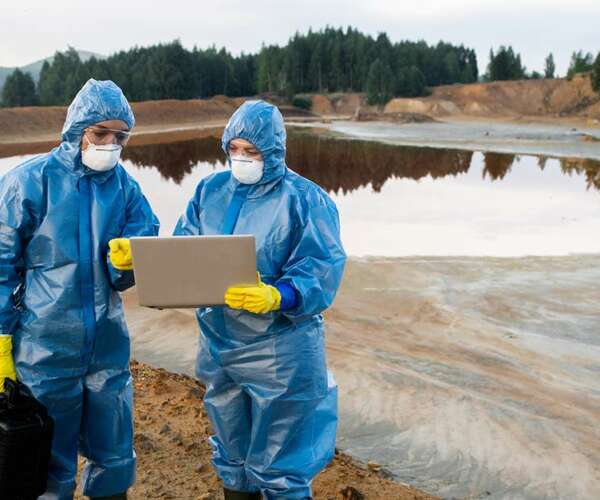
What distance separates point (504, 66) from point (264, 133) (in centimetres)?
7558

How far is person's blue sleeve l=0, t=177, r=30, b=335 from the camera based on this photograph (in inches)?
113

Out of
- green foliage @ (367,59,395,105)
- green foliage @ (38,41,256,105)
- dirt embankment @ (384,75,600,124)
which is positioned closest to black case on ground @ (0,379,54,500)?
dirt embankment @ (384,75,600,124)

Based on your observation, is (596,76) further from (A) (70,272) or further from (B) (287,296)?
(A) (70,272)

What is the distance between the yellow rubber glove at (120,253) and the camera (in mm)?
2881

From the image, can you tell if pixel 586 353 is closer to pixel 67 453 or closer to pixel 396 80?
pixel 67 453

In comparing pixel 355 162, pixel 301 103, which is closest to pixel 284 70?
→ pixel 301 103

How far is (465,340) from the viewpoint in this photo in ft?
21.4

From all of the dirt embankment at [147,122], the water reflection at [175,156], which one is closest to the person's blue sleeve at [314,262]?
the water reflection at [175,156]

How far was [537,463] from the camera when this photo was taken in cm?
434

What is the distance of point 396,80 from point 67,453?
220 feet

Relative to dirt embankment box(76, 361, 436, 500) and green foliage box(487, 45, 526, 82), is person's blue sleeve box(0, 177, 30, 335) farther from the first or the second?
green foliage box(487, 45, 526, 82)

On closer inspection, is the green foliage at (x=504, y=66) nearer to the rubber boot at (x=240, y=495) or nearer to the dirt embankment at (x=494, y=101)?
the dirt embankment at (x=494, y=101)

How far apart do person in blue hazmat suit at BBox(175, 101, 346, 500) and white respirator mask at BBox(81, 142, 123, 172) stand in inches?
16.9

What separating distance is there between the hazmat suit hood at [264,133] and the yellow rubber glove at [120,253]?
0.58 meters
